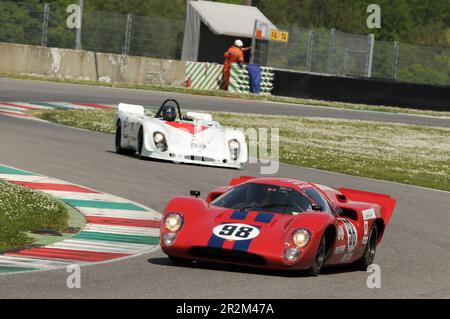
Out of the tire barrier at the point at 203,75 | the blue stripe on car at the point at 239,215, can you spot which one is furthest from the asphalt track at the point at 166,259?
the tire barrier at the point at 203,75

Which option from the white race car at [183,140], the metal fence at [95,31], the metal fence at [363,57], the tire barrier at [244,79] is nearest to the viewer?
the white race car at [183,140]

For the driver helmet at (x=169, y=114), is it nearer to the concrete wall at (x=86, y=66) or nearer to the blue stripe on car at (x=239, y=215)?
the blue stripe on car at (x=239, y=215)

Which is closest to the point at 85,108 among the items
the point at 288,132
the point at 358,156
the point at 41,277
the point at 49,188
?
the point at 288,132

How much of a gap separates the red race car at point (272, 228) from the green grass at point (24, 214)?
5.22 ft

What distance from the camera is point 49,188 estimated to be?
1538cm

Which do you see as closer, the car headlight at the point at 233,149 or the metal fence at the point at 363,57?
the car headlight at the point at 233,149

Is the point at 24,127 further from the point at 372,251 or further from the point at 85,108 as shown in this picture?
the point at 372,251

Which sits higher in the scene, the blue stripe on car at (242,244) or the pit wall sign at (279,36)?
the pit wall sign at (279,36)

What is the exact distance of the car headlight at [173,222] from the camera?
35.4 ft

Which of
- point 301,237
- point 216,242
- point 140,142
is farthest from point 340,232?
point 140,142

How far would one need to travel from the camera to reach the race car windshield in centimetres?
1120
